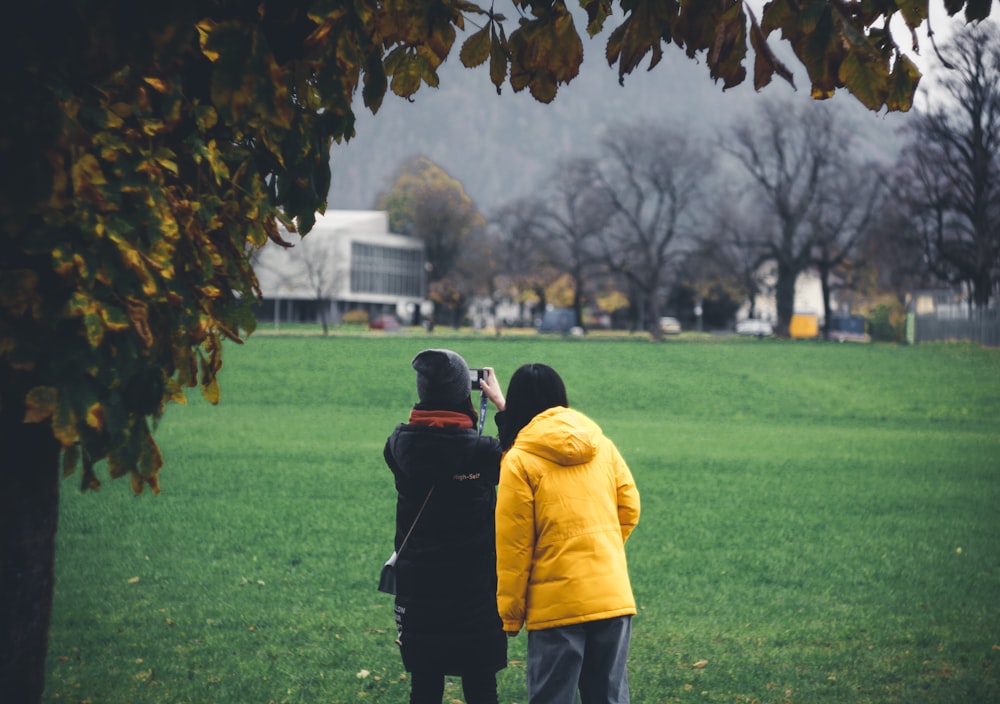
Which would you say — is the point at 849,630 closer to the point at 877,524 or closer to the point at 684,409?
the point at 877,524

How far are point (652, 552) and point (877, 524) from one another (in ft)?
12.1

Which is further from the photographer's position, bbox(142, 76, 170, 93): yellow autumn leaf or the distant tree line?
the distant tree line

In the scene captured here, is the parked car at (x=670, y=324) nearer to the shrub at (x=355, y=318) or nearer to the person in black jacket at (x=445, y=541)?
the shrub at (x=355, y=318)

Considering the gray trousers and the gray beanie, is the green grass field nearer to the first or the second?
the gray trousers

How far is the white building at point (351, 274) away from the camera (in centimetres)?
8431

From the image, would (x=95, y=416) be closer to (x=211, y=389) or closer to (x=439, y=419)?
(x=211, y=389)

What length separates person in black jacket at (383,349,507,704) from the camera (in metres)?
4.39

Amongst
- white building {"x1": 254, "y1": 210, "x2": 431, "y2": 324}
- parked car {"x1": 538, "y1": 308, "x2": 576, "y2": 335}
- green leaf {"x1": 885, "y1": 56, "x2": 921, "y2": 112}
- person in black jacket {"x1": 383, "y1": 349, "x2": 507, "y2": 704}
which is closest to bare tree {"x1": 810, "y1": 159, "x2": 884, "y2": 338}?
parked car {"x1": 538, "y1": 308, "x2": 576, "y2": 335}

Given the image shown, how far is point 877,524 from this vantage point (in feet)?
42.4

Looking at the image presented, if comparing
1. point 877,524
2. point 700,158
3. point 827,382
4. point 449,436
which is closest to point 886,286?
point 700,158

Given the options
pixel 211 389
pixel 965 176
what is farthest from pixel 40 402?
pixel 965 176

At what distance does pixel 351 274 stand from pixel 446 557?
314ft

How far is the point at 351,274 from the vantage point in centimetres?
9875

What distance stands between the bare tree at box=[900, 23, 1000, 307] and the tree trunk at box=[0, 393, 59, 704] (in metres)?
51.0
